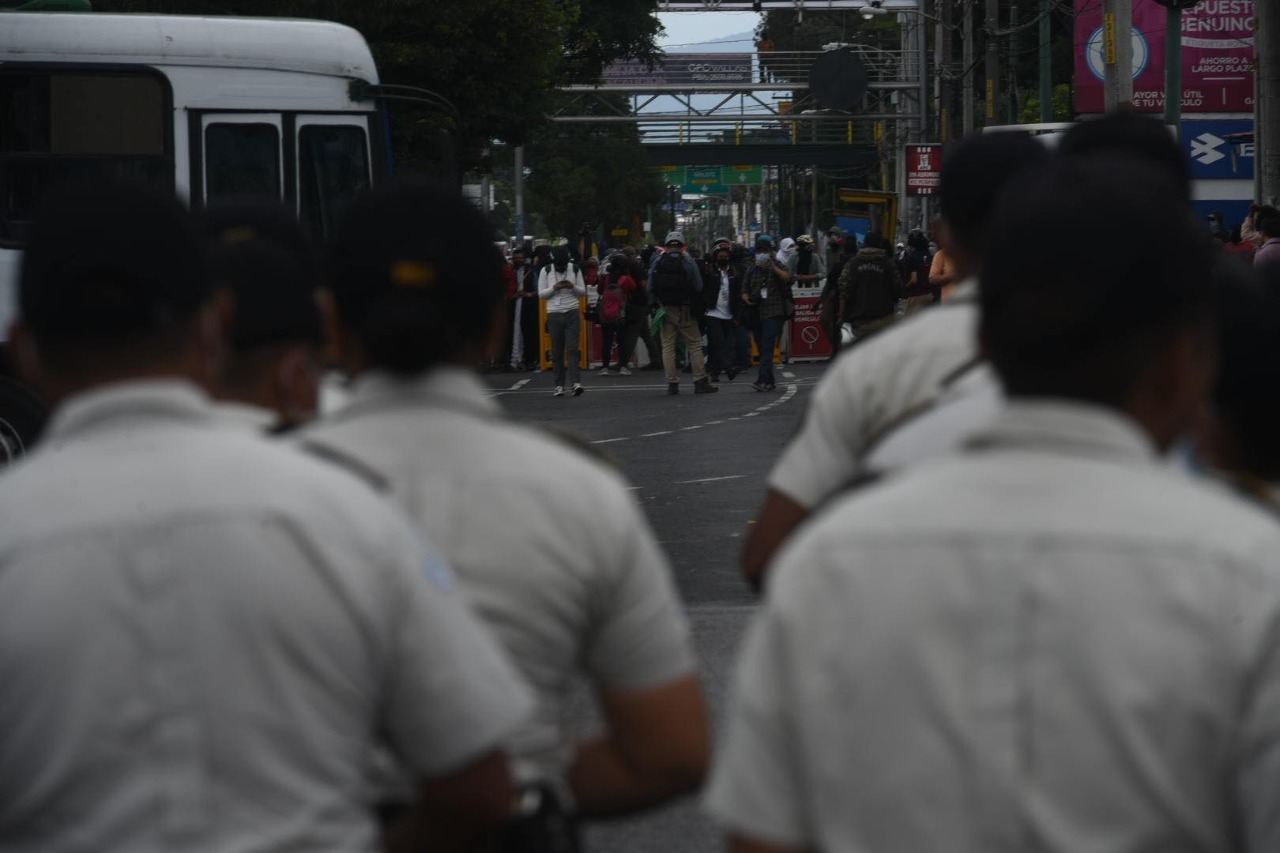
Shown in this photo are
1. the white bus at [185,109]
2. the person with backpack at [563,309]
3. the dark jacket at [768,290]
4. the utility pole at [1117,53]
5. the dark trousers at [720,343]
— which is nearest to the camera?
the white bus at [185,109]

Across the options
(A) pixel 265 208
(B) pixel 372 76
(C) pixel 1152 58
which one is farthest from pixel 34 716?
(C) pixel 1152 58

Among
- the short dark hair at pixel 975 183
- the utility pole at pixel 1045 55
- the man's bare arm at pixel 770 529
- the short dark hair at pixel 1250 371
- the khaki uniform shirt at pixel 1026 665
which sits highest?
the utility pole at pixel 1045 55

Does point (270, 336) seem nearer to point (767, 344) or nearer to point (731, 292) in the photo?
point (767, 344)

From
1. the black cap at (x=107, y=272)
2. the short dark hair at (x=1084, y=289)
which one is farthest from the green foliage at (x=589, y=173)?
the short dark hair at (x=1084, y=289)

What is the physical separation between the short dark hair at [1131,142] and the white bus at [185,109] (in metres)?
9.50

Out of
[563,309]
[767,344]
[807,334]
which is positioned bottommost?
[807,334]

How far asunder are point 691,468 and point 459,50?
1434cm

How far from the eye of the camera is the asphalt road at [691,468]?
245 inches

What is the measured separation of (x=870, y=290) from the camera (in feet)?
61.5

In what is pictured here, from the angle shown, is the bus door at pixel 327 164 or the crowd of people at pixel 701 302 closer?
the bus door at pixel 327 164

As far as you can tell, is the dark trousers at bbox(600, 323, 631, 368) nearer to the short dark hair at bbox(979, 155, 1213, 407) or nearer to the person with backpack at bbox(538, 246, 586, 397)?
the person with backpack at bbox(538, 246, 586, 397)

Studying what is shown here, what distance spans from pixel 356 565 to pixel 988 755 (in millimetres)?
692

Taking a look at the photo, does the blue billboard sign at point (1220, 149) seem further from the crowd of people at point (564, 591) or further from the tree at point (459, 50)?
the crowd of people at point (564, 591)

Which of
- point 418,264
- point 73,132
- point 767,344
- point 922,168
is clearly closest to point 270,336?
point 418,264
